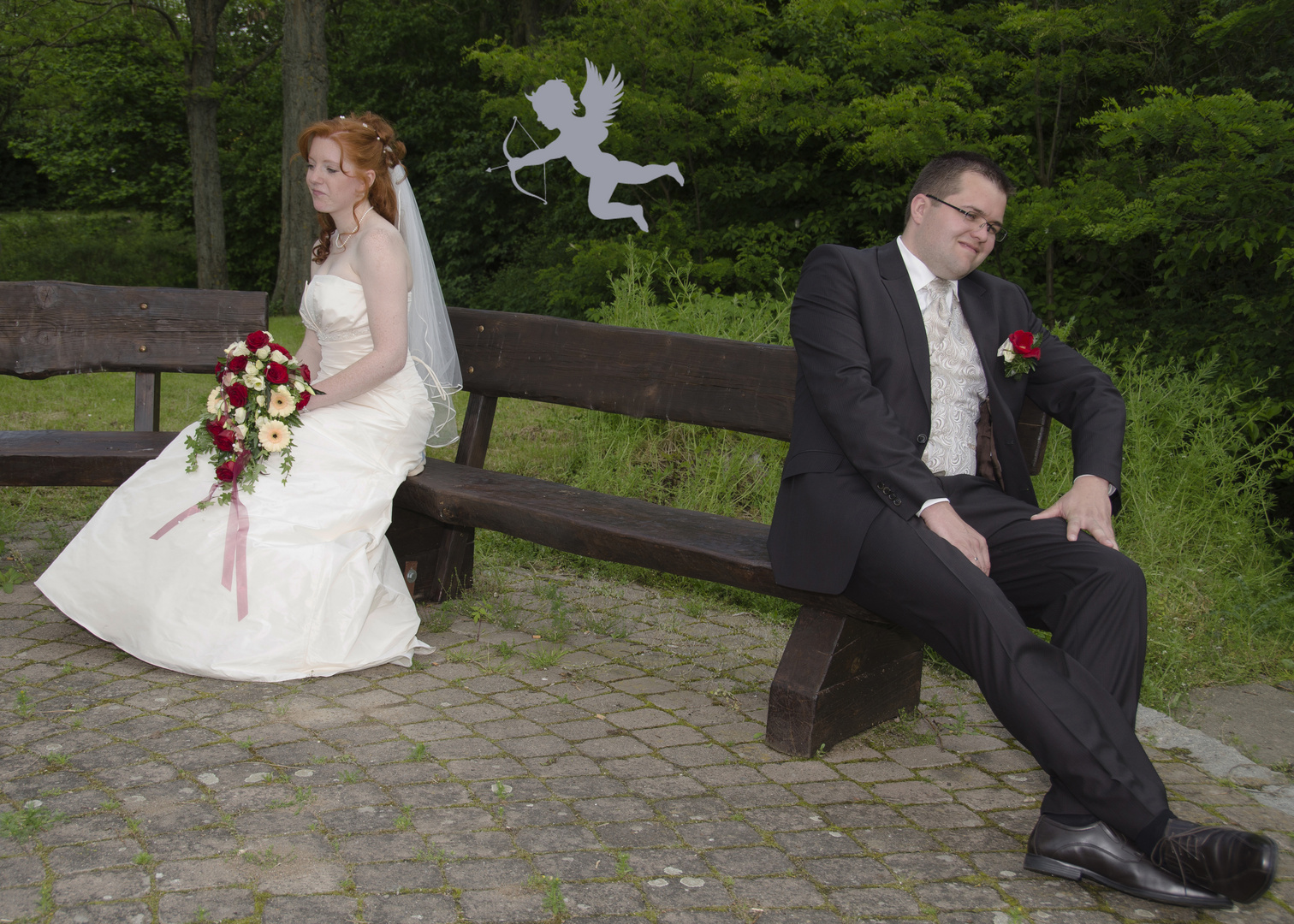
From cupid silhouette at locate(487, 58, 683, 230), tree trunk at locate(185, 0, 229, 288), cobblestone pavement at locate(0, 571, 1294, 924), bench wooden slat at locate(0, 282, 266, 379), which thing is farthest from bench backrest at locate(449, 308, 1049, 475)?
tree trunk at locate(185, 0, 229, 288)

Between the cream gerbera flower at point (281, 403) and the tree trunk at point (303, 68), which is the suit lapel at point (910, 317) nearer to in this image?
the cream gerbera flower at point (281, 403)

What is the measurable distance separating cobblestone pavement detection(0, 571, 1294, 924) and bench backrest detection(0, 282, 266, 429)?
1371mm

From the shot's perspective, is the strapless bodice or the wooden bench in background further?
the strapless bodice

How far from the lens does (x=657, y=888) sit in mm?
2447

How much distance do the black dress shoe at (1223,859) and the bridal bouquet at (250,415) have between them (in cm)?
279

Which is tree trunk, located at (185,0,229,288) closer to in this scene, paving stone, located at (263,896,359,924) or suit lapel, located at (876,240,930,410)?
suit lapel, located at (876,240,930,410)

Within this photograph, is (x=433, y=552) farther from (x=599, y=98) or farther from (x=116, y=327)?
(x=599, y=98)

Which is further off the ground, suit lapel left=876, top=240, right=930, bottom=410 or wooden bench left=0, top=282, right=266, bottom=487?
suit lapel left=876, top=240, right=930, bottom=410

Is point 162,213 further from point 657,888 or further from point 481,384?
point 657,888

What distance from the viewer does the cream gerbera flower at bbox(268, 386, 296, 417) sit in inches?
149

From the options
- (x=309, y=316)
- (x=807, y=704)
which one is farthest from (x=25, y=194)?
(x=807, y=704)

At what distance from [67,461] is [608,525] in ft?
7.07

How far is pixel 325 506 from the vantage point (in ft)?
12.4

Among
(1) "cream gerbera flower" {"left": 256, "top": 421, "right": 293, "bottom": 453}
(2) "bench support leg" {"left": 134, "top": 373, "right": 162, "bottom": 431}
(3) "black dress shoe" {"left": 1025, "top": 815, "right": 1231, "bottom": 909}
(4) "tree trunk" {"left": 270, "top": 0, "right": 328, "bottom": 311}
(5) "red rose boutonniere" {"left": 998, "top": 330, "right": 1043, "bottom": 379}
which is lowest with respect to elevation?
(3) "black dress shoe" {"left": 1025, "top": 815, "right": 1231, "bottom": 909}
